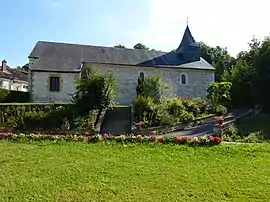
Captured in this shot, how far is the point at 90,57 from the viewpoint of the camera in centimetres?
3375

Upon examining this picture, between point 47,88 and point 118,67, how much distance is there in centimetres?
742

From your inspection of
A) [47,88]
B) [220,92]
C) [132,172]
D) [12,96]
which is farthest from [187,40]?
[132,172]

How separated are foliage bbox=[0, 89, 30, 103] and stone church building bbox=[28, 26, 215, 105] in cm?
65

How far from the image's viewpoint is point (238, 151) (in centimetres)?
1189

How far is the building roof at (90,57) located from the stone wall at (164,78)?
19.3 inches

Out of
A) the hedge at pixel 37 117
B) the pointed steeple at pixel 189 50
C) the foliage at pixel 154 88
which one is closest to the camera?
the hedge at pixel 37 117

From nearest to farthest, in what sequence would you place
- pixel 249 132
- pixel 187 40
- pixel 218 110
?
pixel 249 132, pixel 218 110, pixel 187 40

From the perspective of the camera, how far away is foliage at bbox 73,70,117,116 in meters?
20.2

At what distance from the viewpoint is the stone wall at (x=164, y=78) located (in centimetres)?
3403

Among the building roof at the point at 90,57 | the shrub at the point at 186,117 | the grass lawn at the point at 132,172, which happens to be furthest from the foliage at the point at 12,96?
the grass lawn at the point at 132,172

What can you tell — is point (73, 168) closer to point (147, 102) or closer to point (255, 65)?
point (147, 102)

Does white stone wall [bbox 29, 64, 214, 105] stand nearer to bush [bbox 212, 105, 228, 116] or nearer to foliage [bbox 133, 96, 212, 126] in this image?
foliage [bbox 133, 96, 212, 126]

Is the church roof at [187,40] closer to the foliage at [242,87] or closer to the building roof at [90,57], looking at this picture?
the building roof at [90,57]

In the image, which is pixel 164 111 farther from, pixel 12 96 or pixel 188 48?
pixel 188 48
